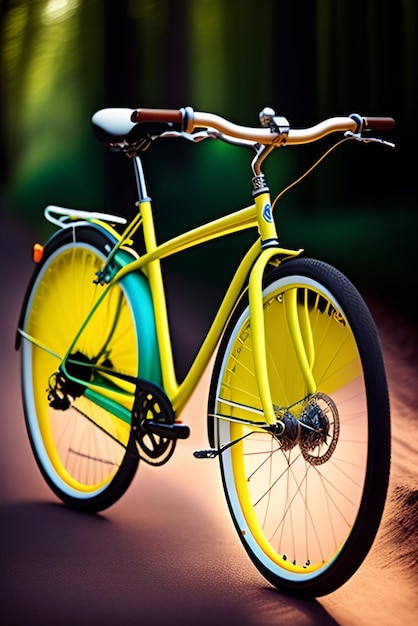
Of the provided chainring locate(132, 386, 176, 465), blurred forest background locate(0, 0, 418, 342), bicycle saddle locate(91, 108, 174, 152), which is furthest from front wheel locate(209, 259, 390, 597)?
blurred forest background locate(0, 0, 418, 342)

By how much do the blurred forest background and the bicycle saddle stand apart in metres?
0.81

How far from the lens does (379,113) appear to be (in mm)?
3137

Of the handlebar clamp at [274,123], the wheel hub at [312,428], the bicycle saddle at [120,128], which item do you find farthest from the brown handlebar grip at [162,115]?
the wheel hub at [312,428]

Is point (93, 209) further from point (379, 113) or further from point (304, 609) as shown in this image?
point (304, 609)

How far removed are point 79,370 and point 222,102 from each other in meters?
1.11

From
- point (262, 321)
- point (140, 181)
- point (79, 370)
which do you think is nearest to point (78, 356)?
point (79, 370)

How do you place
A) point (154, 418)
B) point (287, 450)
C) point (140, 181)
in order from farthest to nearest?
point (140, 181)
point (154, 418)
point (287, 450)

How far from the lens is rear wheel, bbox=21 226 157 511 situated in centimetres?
275

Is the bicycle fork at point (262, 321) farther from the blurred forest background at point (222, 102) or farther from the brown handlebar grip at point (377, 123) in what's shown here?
the blurred forest background at point (222, 102)

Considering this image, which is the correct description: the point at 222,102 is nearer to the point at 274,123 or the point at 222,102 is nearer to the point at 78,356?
the point at 78,356

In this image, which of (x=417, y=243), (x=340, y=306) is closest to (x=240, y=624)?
(x=340, y=306)

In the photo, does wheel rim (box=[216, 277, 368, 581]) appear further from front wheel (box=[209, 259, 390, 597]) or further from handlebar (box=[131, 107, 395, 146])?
handlebar (box=[131, 107, 395, 146])

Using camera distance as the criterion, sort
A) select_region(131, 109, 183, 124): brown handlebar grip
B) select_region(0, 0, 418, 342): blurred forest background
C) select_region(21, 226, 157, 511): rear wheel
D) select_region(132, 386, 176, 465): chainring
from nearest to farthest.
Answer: select_region(131, 109, 183, 124): brown handlebar grip < select_region(132, 386, 176, 465): chainring < select_region(21, 226, 157, 511): rear wheel < select_region(0, 0, 418, 342): blurred forest background

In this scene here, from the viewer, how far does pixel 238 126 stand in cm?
214
